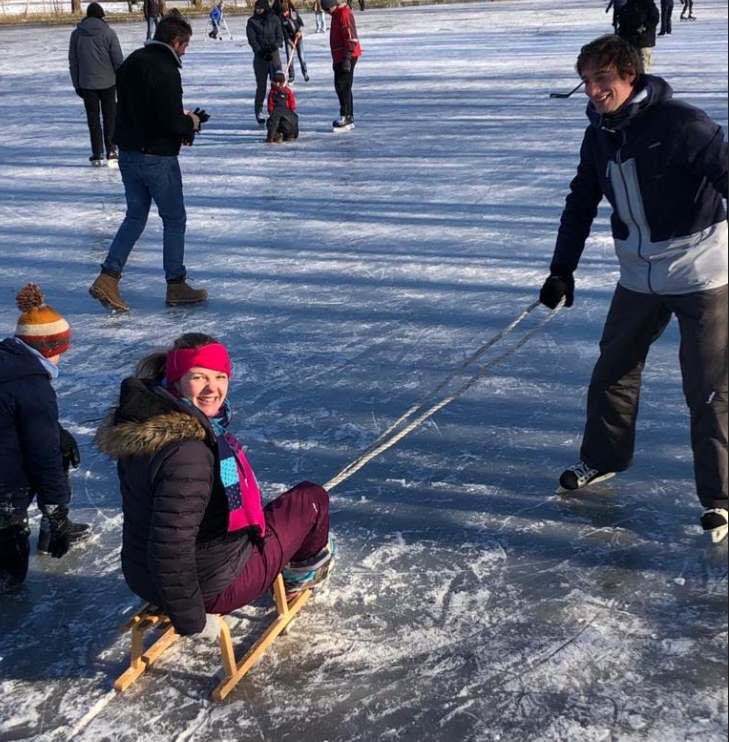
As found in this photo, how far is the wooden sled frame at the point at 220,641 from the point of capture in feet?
9.16

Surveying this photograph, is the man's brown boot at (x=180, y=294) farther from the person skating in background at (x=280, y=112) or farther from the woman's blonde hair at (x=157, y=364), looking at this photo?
the person skating in background at (x=280, y=112)

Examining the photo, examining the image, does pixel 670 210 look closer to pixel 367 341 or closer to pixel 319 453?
pixel 319 453

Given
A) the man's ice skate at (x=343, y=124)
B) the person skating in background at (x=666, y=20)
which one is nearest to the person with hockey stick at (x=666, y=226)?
the man's ice skate at (x=343, y=124)

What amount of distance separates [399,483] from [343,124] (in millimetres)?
8815

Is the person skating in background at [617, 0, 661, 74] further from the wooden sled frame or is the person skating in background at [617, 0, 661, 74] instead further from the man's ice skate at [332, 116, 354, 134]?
the wooden sled frame

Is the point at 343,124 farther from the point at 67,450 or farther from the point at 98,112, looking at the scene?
the point at 67,450

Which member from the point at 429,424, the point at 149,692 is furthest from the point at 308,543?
the point at 429,424

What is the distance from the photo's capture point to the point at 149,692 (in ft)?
9.27

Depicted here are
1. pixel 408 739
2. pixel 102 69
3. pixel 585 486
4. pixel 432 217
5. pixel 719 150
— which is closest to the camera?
pixel 408 739

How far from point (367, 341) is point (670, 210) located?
2418mm

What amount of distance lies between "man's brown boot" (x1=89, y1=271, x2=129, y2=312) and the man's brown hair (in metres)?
3.63

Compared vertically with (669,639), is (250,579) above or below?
above

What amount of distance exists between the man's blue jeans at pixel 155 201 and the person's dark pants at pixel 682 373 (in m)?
3.25

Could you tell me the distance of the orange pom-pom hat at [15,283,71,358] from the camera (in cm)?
326
